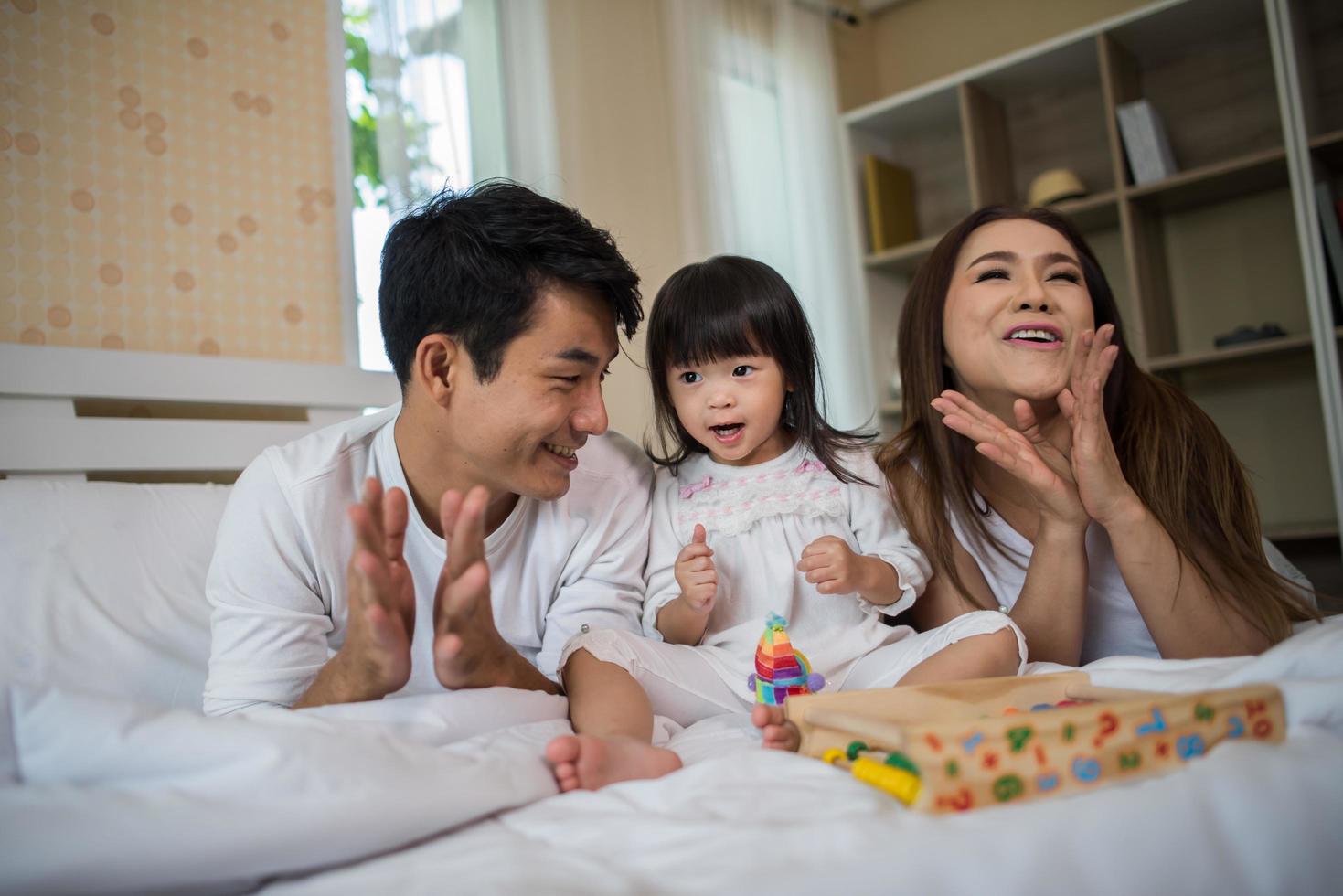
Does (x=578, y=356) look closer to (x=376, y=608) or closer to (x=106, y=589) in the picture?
(x=376, y=608)

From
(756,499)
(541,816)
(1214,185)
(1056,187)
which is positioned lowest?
(541,816)

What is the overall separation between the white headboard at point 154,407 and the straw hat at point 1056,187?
2.20 meters

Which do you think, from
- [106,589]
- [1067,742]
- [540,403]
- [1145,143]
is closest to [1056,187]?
[1145,143]

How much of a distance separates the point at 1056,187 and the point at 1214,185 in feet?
1.45

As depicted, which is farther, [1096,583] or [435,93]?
[435,93]

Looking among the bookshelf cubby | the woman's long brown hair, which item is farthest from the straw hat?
the woman's long brown hair

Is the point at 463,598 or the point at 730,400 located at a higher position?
the point at 730,400

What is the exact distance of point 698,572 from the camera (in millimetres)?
1309

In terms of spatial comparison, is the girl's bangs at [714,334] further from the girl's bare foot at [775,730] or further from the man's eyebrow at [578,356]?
the girl's bare foot at [775,730]

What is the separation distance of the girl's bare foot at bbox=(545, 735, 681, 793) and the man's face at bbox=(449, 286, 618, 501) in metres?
0.46

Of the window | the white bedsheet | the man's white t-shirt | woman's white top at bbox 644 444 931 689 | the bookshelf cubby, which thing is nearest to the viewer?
the white bedsheet

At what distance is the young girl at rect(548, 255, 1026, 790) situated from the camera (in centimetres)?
129

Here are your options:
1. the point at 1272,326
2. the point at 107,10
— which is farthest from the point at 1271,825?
the point at 1272,326

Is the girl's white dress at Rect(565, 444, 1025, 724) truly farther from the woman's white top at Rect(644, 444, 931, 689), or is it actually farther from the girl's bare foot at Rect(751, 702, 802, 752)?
the girl's bare foot at Rect(751, 702, 802, 752)
